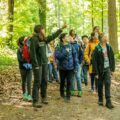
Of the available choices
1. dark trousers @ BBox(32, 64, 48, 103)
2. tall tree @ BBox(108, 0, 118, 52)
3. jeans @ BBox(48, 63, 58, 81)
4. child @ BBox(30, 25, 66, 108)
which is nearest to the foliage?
child @ BBox(30, 25, 66, 108)

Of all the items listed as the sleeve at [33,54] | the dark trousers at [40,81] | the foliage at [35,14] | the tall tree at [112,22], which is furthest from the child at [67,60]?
the tall tree at [112,22]

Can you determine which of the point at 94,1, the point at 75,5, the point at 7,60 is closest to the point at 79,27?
the point at 75,5

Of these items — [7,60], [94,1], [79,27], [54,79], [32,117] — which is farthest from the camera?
[79,27]

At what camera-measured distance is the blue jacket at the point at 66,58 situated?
11.0m

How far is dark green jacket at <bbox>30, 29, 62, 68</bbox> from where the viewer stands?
32.5 feet

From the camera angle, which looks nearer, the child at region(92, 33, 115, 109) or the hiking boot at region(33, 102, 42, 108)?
the hiking boot at region(33, 102, 42, 108)

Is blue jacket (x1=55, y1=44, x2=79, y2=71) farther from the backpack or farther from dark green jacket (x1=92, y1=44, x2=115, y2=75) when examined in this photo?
the backpack

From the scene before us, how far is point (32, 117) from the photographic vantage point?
30.5ft

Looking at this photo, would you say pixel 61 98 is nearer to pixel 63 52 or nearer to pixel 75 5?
pixel 63 52

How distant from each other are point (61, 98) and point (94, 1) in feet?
83.5

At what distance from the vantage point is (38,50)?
10.1 meters

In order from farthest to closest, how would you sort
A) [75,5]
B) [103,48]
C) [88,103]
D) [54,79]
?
[75,5] < [54,79] < [88,103] < [103,48]

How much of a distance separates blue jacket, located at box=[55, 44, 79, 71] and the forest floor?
1062 mm

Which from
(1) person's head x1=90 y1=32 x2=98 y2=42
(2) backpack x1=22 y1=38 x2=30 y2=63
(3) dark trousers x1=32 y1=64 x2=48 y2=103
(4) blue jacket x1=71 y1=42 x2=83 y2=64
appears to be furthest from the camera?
(1) person's head x1=90 y1=32 x2=98 y2=42
